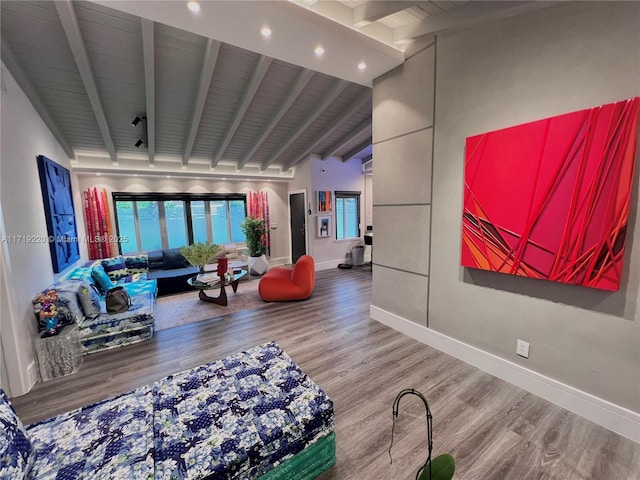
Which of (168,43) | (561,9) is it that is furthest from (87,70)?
(561,9)

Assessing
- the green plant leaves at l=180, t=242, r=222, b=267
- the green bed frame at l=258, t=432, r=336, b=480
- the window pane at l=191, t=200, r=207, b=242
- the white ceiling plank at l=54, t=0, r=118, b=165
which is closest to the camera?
the green bed frame at l=258, t=432, r=336, b=480

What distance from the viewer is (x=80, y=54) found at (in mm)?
2840

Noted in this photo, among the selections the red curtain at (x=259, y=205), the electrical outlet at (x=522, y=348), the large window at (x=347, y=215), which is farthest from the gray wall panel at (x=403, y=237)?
the red curtain at (x=259, y=205)

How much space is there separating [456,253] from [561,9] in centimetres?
197

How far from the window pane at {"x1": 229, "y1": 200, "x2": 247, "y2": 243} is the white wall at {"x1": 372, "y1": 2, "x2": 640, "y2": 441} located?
5265 mm

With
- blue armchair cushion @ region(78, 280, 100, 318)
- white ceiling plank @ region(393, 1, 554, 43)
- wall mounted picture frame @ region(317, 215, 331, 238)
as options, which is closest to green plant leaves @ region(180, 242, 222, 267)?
blue armchair cushion @ region(78, 280, 100, 318)

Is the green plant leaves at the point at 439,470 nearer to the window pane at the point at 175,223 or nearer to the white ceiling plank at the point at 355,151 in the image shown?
the white ceiling plank at the point at 355,151

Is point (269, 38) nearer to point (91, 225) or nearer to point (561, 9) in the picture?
point (561, 9)

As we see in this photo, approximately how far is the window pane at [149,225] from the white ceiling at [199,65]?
103 centimetres

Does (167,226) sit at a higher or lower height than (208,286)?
higher

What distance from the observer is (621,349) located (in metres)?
1.79

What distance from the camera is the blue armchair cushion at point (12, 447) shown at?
1093mm

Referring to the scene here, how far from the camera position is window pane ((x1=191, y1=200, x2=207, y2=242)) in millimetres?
6859

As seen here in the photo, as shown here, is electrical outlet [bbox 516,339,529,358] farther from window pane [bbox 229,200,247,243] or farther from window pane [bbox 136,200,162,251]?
window pane [bbox 136,200,162,251]
